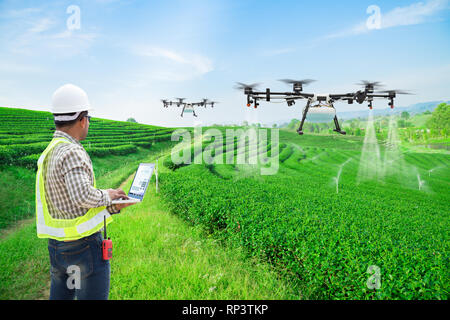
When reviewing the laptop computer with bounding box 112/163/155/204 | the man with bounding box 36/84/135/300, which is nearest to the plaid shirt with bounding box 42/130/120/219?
the man with bounding box 36/84/135/300

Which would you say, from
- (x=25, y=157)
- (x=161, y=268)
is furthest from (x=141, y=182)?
(x=25, y=157)

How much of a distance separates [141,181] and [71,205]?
77cm

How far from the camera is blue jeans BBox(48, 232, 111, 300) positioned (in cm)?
227

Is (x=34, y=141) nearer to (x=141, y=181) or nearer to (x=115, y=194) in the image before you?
(x=141, y=181)

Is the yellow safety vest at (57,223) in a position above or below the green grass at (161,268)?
above

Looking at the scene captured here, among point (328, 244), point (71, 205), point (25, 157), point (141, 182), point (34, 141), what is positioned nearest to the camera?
point (71, 205)

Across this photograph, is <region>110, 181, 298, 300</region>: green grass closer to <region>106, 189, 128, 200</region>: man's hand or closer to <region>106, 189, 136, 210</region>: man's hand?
<region>106, 189, 136, 210</region>: man's hand

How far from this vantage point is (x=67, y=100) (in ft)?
7.60

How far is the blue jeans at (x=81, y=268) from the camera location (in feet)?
7.45

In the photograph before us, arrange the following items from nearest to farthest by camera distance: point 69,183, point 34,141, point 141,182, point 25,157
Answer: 1. point 69,183
2. point 141,182
3. point 25,157
4. point 34,141

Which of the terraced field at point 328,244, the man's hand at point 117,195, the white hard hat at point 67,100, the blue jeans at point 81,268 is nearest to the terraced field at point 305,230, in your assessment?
the terraced field at point 328,244

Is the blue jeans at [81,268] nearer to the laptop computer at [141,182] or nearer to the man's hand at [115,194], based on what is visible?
the man's hand at [115,194]

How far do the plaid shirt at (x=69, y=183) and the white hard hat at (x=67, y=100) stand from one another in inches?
8.1
